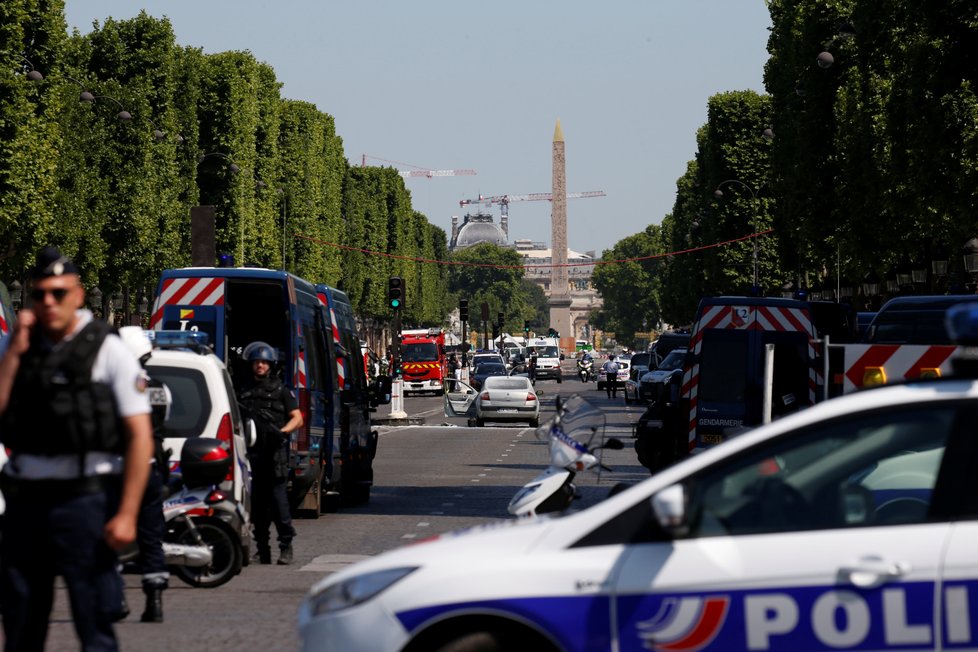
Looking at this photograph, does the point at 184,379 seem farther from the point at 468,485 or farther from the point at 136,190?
the point at 136,190

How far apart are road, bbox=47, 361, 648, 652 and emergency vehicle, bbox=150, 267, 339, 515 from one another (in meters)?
0.63

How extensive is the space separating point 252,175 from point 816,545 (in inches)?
2301

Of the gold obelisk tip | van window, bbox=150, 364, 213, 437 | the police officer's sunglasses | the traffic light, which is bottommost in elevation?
van window, bbox=150, 364, 213, 437

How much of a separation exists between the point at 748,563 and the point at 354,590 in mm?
1398

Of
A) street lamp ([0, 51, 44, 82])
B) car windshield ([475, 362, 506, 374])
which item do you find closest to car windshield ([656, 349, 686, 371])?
car windshield ([475, 362, 506, 374])

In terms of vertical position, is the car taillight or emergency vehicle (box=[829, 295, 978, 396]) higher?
emergency vehicle (box=[829, 295, 978, 396])

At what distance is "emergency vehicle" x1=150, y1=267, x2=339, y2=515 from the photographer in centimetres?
1738

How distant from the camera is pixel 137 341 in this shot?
38.1 ft

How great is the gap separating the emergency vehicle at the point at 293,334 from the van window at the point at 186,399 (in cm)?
327

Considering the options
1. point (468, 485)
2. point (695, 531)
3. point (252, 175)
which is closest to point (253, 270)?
point (468, 485)

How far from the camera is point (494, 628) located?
6.36m

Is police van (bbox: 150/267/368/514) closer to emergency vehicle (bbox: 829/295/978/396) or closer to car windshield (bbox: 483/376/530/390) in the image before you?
emergency vehicle (bbox: 829/295/978/396)

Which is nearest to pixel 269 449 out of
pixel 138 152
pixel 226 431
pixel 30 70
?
pixel 226 431

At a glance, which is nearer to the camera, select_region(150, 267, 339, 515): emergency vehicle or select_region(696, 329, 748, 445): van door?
select_region(150, 267, 339, 515): emergency vehicle
